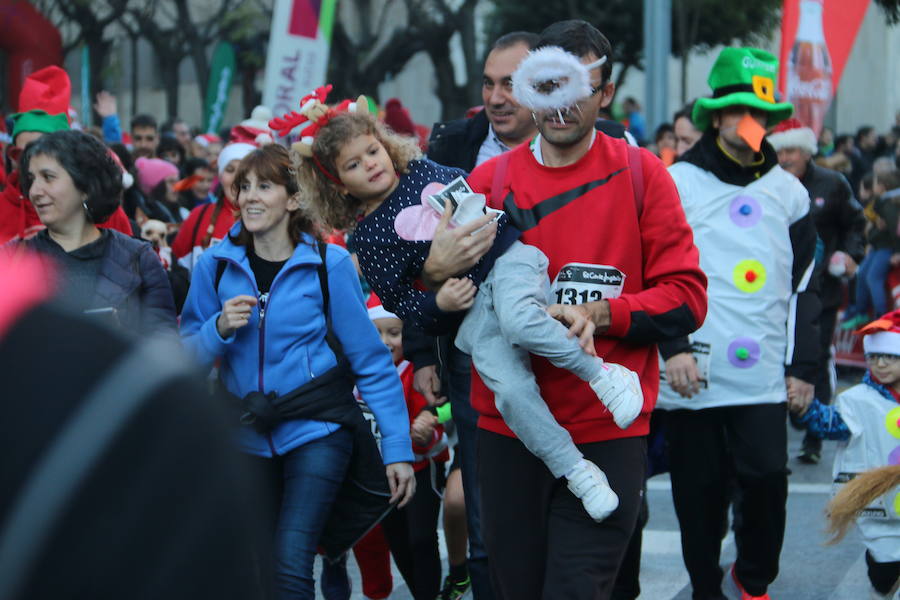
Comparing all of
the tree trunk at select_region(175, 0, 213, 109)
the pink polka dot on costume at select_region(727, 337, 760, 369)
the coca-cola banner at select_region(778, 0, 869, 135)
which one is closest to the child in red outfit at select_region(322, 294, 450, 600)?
the pink polka dot on costume at select_region(727, 337, 760, 369)

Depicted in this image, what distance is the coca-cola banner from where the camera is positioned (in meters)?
10.4

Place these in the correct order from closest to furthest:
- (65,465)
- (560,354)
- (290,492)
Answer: (65,465) < (560,354) < (290,492)

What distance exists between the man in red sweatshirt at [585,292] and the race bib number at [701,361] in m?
1.49

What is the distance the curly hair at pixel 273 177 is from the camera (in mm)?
4641

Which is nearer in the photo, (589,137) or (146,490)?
(146,490)

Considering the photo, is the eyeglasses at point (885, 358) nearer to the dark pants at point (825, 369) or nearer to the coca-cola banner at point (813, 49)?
the dark pants at point (825, 369)

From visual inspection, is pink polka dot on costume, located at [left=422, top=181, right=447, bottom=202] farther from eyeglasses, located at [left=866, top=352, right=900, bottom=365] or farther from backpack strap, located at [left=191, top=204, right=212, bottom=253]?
backpack strap, located at [left=191, top=204, right=212, bottom=253]

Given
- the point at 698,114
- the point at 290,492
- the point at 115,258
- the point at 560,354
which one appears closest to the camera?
the point at 560,354

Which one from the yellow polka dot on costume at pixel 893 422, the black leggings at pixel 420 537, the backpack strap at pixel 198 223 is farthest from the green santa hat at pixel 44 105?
the yellow polka dot on costume at pixel 893 422

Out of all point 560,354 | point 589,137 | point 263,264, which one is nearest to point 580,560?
point 560,354

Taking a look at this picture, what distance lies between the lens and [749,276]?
204 inches

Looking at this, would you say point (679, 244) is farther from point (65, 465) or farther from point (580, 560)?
point (65, 465)

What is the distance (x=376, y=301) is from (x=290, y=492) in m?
1.78

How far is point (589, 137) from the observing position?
12.0ft
